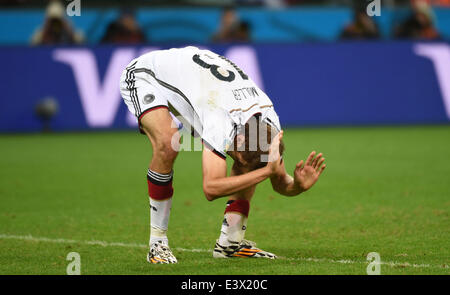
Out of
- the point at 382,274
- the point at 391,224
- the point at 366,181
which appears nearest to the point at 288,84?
the point at 366,181

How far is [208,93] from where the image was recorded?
613 cm

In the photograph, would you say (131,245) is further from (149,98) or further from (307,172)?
(307,172)

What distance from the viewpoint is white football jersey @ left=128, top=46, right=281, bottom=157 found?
19.5 ft

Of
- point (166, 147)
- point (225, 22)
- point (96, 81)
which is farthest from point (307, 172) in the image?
point (225, 22)

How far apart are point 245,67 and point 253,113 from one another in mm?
10910

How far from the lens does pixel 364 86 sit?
56.7ft

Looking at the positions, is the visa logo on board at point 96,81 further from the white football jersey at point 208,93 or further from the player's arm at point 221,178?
the player's arm at point 221,178

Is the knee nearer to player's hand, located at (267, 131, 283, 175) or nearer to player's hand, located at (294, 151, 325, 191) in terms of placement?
player's hand, located at (267, 131, 283, 175)

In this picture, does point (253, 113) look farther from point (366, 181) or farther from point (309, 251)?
point (366, 181)

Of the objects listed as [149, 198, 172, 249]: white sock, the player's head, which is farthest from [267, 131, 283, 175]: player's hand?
[149, 198, 172, 249]: white sock

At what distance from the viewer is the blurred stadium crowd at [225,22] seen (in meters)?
17.8

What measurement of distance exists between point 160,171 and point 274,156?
3.28 ft

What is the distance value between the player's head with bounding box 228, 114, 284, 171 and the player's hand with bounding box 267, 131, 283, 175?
14 cm

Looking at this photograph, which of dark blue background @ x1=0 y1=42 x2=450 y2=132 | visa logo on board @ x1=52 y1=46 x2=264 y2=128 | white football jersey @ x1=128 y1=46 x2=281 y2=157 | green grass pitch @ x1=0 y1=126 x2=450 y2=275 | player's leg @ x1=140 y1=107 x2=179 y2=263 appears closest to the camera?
white football jersey @ x1=128 y1=46 x2=281 y2=157
